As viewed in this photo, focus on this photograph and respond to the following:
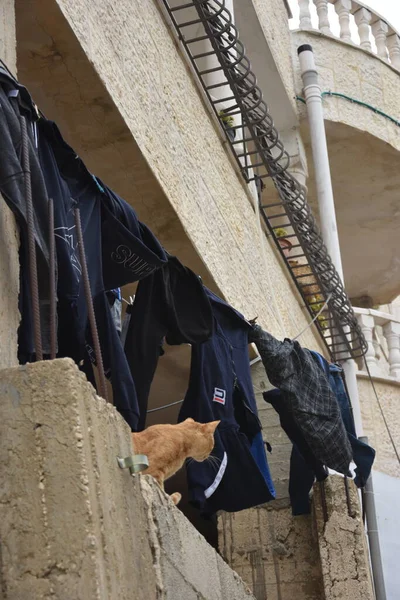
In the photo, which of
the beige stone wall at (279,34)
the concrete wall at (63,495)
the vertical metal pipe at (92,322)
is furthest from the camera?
the beige stone wall at (279,34)

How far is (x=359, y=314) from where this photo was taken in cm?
1406

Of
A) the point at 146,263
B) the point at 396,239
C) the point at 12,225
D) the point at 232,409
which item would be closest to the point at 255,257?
the point at 232,409

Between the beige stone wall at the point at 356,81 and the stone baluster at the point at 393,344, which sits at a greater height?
the beige stone wall at the point at 356,81

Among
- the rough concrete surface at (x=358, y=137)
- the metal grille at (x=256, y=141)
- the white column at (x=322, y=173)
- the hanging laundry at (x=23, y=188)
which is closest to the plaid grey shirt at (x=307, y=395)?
the metal grille at (x=256, y=141)

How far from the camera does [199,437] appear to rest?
5.14 m

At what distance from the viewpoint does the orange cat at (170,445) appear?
4.76m

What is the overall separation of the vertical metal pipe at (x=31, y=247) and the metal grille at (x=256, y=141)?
11.4ft

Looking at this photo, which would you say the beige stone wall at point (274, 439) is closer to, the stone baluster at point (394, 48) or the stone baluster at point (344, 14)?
the stone baluster at point (344, 14)

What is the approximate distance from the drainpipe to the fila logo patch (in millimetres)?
4537

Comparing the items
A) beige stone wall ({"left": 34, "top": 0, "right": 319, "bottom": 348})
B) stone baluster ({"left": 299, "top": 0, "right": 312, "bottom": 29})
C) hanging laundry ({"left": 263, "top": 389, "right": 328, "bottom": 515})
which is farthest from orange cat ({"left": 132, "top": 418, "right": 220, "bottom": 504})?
stone baluster ({"left": 299, "top": 0, "right": 312, "bottom": 29})

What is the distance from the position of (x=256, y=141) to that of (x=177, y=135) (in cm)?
164

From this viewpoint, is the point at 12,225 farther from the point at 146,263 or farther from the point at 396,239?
the point at 396,239

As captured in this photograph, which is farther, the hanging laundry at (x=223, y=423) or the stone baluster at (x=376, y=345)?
the stone baluster at (x=376, y=345)

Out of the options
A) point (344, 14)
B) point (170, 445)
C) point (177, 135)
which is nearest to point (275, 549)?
point (177, 135)
